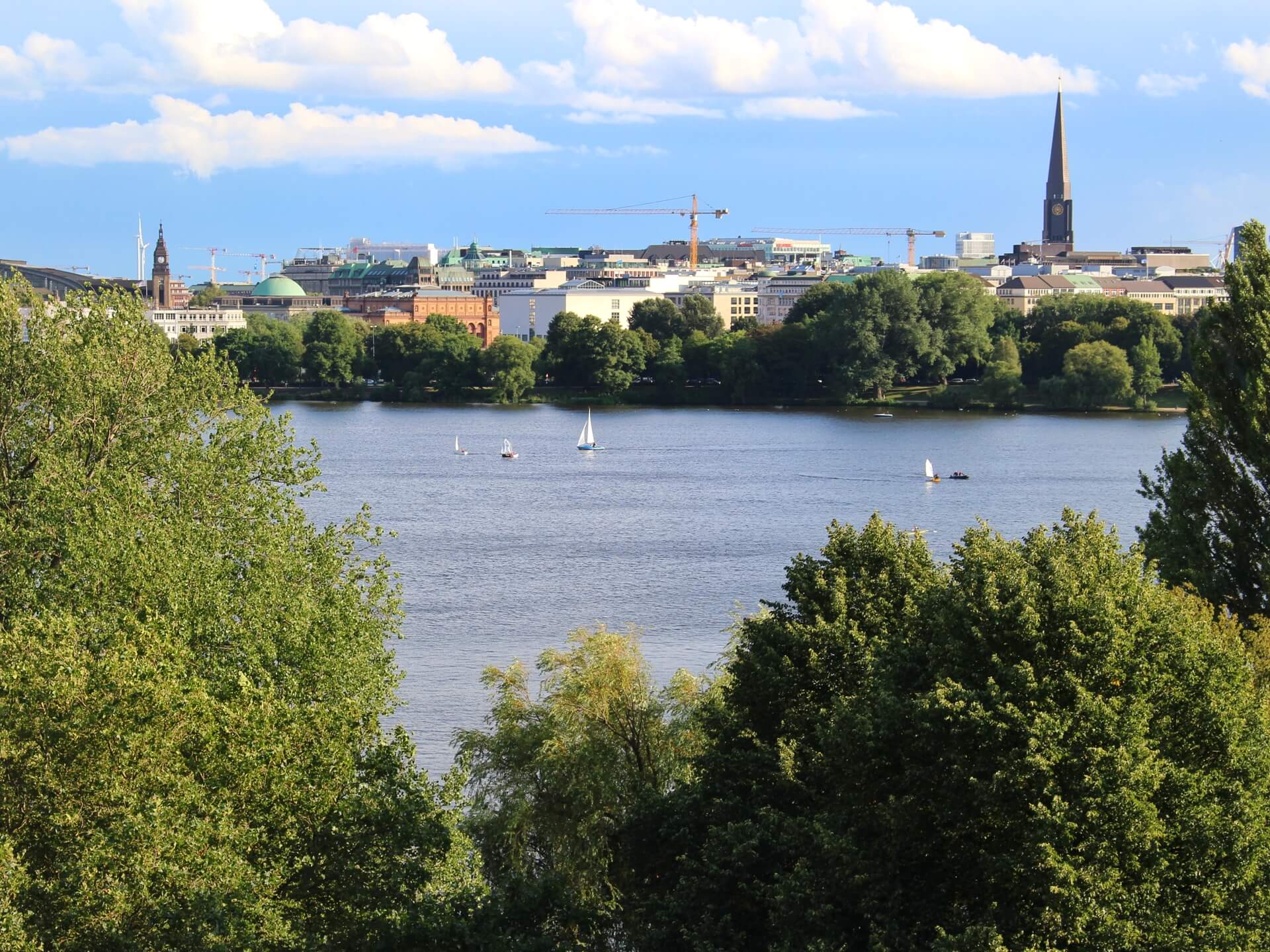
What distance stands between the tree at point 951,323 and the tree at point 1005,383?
2594mm

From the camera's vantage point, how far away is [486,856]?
1762 cm

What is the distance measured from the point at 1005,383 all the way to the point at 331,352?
39.0 m

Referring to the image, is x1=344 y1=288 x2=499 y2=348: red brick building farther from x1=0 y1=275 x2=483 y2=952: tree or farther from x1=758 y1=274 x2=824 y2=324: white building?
x1=0 y1=275 x2=483 y2=952: tree

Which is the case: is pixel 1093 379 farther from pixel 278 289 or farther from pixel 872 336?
pixel 278 289

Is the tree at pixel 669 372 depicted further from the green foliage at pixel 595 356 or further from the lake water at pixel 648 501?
the lake water at pixel 648 501

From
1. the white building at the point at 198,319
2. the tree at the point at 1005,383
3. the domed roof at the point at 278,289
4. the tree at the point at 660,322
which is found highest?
the domed roof at the point at 278,289

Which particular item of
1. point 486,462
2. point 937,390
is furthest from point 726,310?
point 486,462

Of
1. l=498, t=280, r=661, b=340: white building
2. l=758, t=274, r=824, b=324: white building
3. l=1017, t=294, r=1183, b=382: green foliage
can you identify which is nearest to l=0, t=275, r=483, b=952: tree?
l=1017, t=294, r=1183, b=382: green foliage

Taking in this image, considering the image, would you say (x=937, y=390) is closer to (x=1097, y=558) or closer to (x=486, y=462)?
(x=486, y=462)

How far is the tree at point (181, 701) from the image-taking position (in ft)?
41.1

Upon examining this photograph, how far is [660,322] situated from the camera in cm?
10800

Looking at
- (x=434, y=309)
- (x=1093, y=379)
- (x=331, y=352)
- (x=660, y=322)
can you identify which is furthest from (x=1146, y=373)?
(x=434, y=309)

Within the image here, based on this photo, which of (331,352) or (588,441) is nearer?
(588,441)

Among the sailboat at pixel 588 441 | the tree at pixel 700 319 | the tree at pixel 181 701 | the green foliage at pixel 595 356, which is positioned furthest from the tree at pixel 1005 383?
the tree at pixel 181 701
